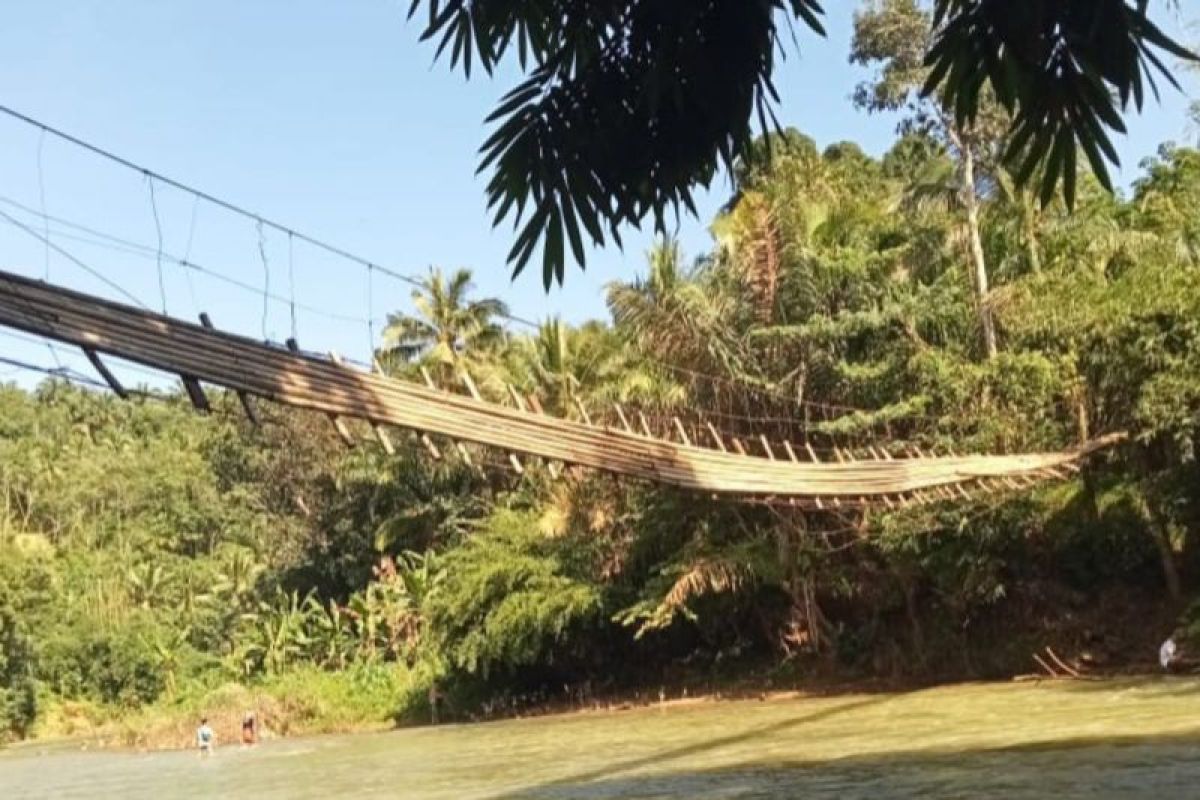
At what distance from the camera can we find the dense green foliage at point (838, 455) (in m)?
15.2

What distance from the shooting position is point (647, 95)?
176 cm

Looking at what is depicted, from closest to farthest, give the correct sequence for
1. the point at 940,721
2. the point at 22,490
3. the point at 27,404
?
1. the point at 940,721
2. the point at 22,490
3. the point at 27,404

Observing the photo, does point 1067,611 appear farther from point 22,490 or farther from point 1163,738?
point 22,490

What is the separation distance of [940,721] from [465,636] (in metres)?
9.80

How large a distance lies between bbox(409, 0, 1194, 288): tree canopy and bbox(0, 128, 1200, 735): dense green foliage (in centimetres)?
945

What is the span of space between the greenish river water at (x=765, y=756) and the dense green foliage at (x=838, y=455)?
66.0 inches

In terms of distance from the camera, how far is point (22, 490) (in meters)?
42.0

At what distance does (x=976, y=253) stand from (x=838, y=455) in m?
7.23

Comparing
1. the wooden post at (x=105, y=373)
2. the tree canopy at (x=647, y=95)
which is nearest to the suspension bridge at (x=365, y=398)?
the wooden post at (x=105, y=373)

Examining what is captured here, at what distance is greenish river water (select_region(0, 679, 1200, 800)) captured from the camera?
8297 millimetres

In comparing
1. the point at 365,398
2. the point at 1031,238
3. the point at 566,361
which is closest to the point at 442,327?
the point at 566,361

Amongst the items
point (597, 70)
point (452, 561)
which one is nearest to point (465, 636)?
point (452, 561)

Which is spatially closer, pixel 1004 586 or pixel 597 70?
pixel 597 70

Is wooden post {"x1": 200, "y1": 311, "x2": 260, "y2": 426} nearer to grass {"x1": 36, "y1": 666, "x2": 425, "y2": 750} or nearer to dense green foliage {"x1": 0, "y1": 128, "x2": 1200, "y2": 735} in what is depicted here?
dense green foliage {"x1": 0, "y1": 128, "x2": 1200, "y2": 735}
